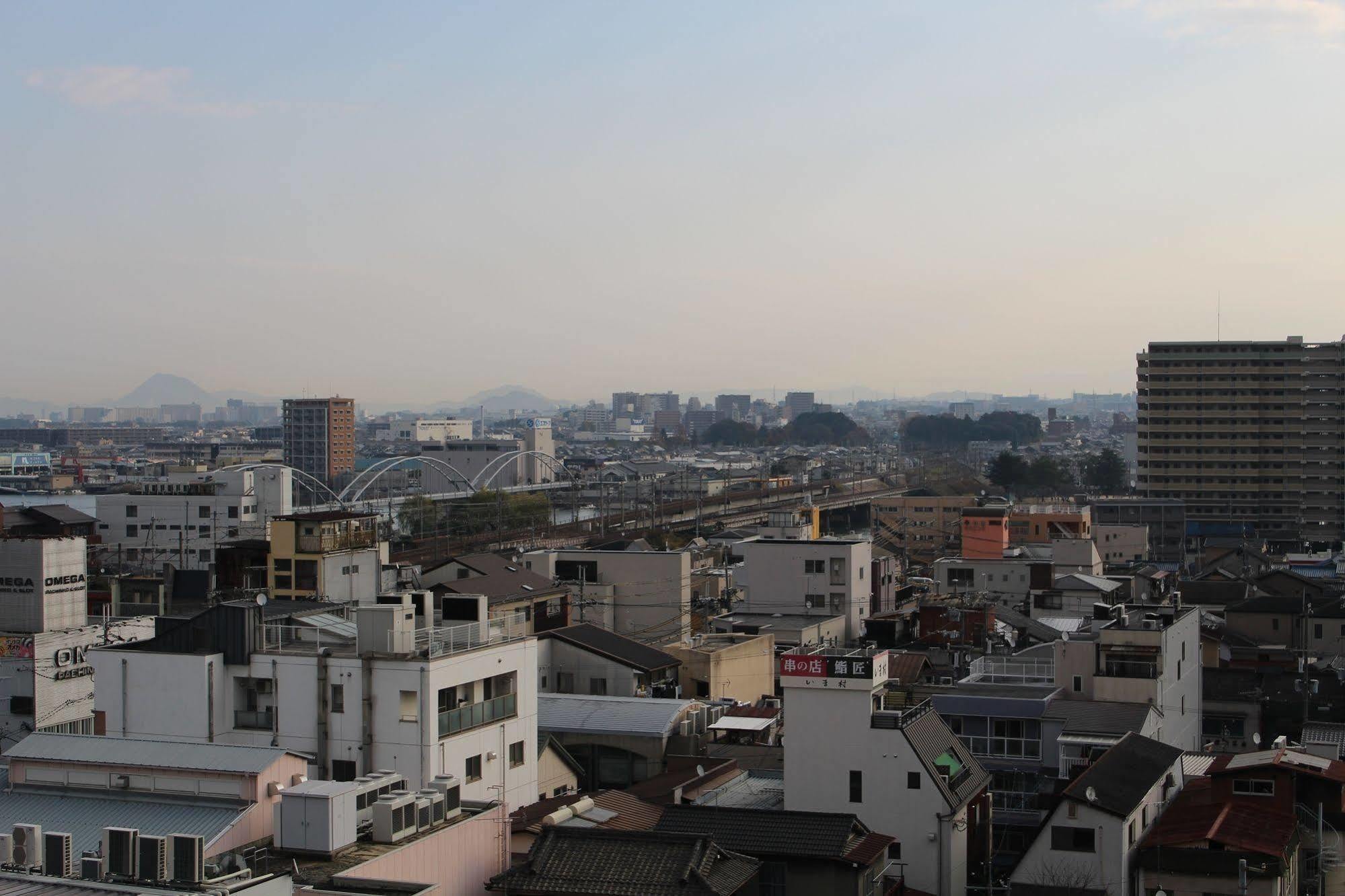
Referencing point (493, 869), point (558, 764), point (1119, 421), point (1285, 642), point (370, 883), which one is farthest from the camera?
point (1119, 421)

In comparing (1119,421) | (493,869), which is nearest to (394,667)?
(493,869)

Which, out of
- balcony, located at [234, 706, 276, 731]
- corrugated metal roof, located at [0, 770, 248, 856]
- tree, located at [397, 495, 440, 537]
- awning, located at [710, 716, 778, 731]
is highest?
balcony, located at [234, 706, 276, 731]

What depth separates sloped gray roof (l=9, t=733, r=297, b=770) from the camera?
28.0ft

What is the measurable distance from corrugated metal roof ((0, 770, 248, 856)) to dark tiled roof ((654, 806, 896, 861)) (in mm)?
2725

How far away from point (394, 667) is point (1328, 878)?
693 centimetres

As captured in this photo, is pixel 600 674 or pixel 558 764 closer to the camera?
pixel 558 764

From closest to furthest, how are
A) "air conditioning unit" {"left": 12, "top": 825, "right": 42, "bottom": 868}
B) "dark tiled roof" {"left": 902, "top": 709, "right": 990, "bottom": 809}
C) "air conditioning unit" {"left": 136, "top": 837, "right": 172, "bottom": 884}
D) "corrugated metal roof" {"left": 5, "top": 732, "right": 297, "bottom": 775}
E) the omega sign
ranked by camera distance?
"air conditioning unit" {"left": 136, "top": 837, "right": 172, "bottom": 884}
"air conditioning unit" {"left": 12, "top": 825, "right": 42, "bottom": 868}
"corrugated metal roof" {"left": 5, "top": 732, "right": 297, "bottom": 775}
"dark tiled roof" {"left": 902, "top": 709, "right": 990, "bottom": 809}
the omega sign

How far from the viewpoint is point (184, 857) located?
655 cm

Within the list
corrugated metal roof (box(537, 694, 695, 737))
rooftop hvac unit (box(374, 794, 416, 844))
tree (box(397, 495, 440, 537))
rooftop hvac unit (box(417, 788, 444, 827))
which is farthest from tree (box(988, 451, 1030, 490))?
rooftop hvac unit (box(374, 794, 416, 844))

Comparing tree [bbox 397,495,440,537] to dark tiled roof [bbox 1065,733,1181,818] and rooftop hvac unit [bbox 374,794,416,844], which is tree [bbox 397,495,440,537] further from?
rooftop hvac unit [bbox 374,794,416,844]

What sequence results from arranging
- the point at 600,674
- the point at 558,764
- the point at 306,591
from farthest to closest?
the point at 306,591, the point at 600,674, the point at 558,764

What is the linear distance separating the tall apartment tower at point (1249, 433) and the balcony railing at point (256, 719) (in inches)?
1857

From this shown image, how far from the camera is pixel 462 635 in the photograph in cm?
1081

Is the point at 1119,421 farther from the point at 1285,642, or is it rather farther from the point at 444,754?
the point at 444,754
